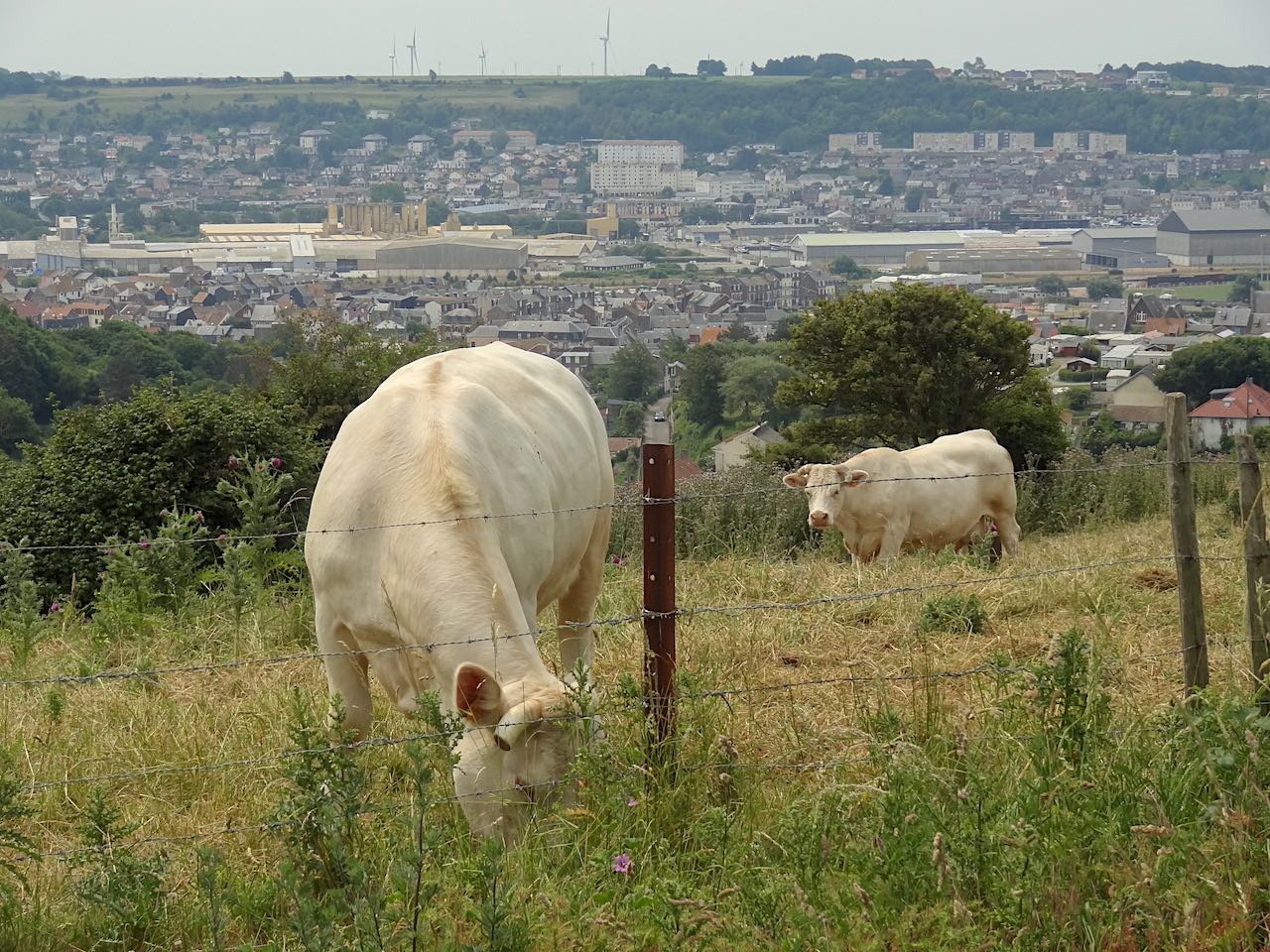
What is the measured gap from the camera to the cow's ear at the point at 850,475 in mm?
10293

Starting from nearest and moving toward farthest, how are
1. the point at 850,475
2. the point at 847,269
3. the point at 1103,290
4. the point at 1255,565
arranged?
1. the point at 1255,565
2. the point at 850,475
3. the point at 1103,290
4. the point at 847,269

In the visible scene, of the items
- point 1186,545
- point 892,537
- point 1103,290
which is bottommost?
point 892,537

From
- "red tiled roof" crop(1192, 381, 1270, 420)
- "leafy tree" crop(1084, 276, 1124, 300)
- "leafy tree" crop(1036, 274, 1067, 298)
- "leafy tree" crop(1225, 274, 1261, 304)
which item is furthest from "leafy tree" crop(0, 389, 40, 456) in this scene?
"leafy tree" crop(1084, 276, 1124, 300)

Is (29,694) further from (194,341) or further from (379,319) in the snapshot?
(379,319)

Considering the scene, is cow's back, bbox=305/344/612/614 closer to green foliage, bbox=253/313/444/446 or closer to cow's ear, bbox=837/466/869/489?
cow's ear, bbox=837/466/869/489

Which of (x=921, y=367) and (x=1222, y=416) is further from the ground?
(x=921, y=367)

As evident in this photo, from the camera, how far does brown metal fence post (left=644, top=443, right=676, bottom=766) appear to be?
4504 millimetres

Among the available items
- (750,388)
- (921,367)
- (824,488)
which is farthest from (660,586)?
(750,388)

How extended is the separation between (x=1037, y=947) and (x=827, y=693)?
202cm

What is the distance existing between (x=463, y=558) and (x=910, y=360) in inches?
686

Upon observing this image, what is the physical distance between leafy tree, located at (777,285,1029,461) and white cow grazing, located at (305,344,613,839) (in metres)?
15.9

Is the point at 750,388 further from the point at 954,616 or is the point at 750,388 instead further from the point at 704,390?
the point at 954,616

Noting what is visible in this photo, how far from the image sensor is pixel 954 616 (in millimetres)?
6762

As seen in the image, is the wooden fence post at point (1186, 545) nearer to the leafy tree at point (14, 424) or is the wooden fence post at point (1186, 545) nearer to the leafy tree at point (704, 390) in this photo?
the leafy tree at point (14, 424)
